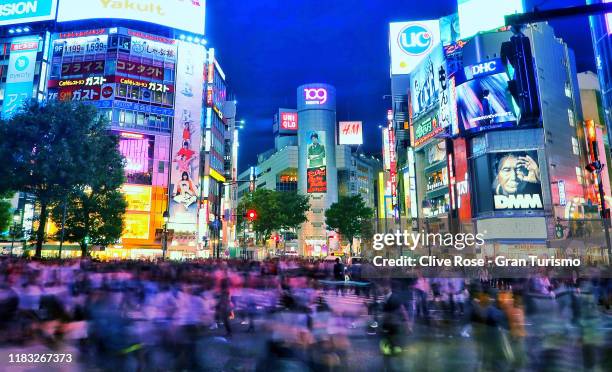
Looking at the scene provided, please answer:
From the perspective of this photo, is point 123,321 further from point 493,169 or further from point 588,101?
point 588,101

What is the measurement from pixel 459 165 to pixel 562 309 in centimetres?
3908

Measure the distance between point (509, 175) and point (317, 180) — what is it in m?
60.1

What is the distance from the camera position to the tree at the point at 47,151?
27.2m

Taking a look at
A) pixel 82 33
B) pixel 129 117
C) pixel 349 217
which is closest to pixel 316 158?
pixel 349 217

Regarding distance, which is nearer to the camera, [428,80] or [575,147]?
[575,147]

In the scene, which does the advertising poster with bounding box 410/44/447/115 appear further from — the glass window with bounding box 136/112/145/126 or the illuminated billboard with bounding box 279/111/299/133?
the illuminated billboard with bounding box 279/111/299/133

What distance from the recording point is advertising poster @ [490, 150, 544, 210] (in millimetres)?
41281

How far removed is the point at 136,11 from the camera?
6097 cm

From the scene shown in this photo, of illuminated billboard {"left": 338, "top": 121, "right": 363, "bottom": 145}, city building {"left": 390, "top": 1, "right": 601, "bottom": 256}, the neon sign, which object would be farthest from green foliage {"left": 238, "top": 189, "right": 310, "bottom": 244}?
the neon sign

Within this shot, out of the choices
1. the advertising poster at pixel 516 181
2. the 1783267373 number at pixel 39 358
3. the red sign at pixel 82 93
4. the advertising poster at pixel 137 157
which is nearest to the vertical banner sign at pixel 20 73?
the red sign at pixel 82 93

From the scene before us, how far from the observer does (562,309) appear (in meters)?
9.65

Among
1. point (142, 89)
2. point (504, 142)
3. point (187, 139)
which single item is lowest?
point (504, 142)

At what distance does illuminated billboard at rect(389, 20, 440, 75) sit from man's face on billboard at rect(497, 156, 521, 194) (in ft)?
Answer: 101

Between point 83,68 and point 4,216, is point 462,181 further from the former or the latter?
point 83,68
